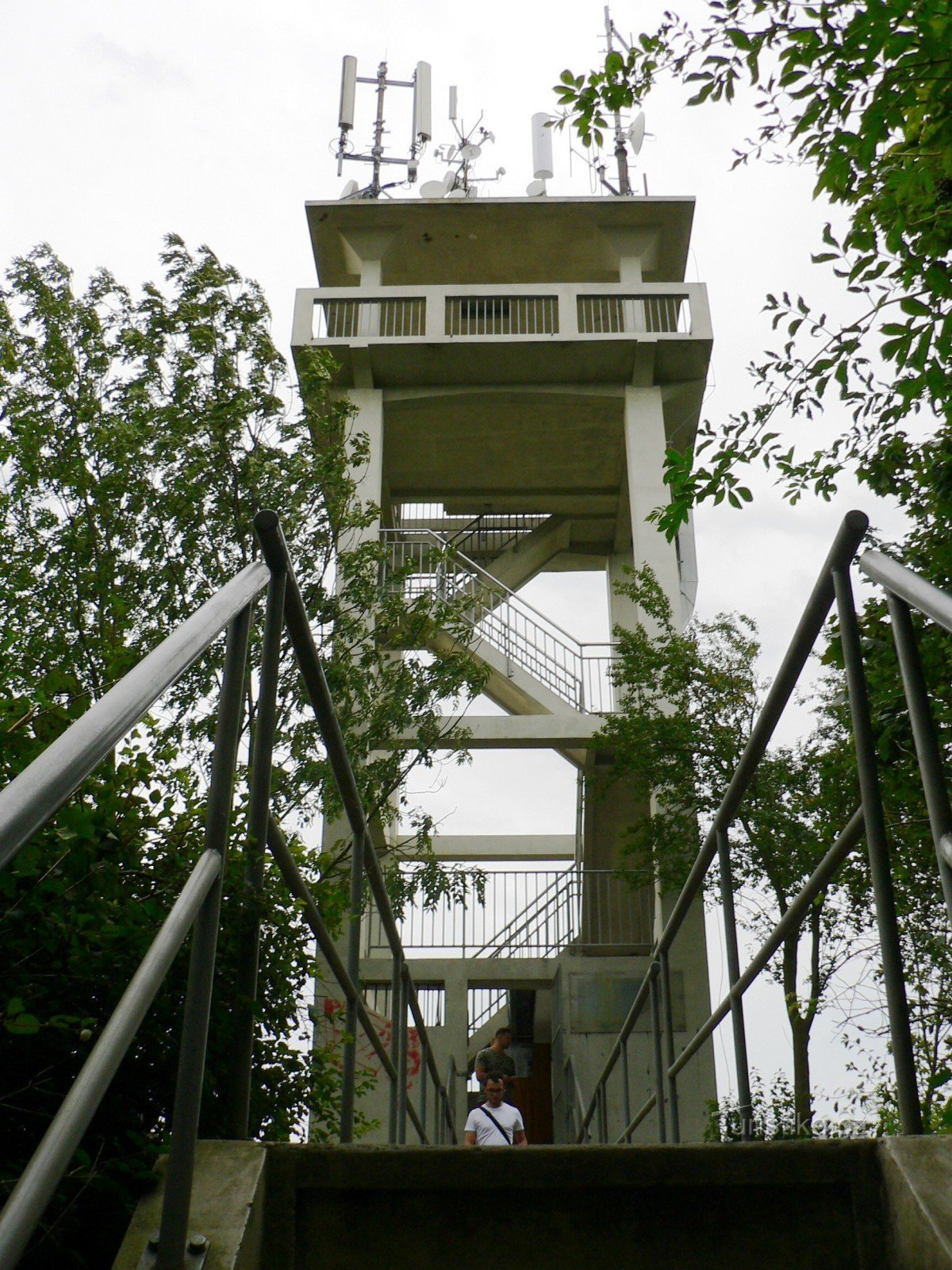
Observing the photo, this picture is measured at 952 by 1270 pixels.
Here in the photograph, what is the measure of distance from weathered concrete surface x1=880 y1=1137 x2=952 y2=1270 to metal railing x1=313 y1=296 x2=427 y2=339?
48.9 ft

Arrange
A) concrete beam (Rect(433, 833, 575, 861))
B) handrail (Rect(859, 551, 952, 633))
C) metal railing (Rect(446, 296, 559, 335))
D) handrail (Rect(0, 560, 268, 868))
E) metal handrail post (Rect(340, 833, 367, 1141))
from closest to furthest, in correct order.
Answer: handrail (Rect(0, 560, 268, 868)), handrail (Rect(859, 551, 952, 633)), metal handrail post (Rect(340, 833, 367, 1141)), metal railing (Rect(446, 296, 559, 335)), concrete beam (Rect(433, 833, 575, 861))

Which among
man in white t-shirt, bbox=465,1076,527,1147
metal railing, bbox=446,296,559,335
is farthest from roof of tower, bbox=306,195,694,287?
man in white t-shirt, bbox=465,1076,527,1147

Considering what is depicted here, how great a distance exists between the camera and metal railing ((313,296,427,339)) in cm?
1602

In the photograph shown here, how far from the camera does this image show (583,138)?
15.8 ft

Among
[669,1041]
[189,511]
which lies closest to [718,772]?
[189,511]

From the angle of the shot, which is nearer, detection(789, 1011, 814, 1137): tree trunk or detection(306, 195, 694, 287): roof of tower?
detection(789, 1011, 814, 1137): tree trunk

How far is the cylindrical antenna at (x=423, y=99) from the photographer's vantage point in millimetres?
20281

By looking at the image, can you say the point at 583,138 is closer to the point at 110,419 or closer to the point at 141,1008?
the point at 141,1008

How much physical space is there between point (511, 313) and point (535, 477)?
8.61 feet

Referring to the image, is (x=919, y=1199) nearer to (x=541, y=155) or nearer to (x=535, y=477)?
(x=535, y=477)

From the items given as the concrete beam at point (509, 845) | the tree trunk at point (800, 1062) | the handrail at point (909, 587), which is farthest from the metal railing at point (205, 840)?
Answer: the concrete beam at point (509, 845)

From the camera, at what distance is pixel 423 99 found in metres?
20.8

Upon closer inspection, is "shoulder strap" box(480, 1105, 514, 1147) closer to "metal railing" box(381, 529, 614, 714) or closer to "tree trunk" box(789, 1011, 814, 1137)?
"tree trunk" box(789, 1011, 814, 1137)

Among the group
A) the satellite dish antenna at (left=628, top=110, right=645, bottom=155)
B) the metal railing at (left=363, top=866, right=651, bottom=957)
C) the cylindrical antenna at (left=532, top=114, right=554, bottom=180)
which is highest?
the satellite dish antenna at (left=628, top=110, right=645, bottom=155)
